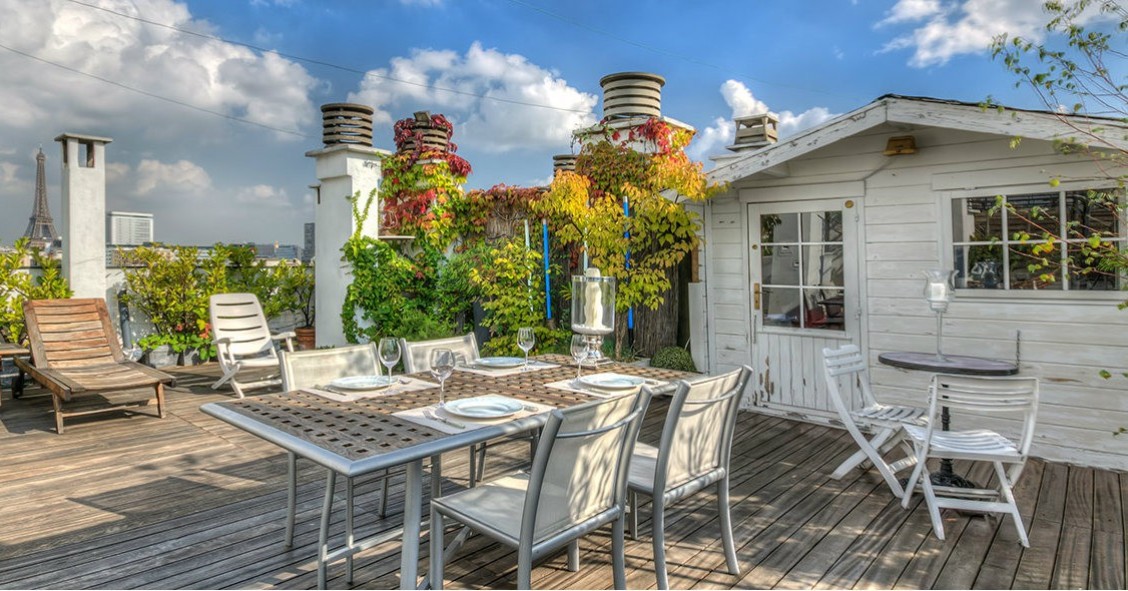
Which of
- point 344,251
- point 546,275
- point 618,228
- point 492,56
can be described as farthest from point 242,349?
point 492,56

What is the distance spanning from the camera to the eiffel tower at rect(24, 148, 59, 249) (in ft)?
23.1

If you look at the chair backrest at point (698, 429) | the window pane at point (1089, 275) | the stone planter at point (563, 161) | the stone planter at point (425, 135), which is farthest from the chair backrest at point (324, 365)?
the stone planter at point (563, 161)

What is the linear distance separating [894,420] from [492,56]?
36.6ft

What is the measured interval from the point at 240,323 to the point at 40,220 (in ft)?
9.52

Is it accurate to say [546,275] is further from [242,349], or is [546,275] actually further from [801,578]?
[801,578]

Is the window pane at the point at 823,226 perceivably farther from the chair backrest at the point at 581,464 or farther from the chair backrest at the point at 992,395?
the chair backrest at the point at 581,464

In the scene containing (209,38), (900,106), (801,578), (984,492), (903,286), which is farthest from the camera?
(209,38)

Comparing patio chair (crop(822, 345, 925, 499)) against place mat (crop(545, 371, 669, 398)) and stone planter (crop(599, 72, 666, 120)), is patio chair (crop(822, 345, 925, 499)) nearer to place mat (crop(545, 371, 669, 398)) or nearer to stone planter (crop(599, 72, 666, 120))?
place mat (crop(545, 371, 669, 398))

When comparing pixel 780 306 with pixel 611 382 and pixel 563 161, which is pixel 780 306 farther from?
pixel 563 161

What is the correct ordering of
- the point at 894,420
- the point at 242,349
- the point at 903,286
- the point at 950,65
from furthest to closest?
the point at 950,65, the point at 242,349, the point at 903,286, the point at 894,420

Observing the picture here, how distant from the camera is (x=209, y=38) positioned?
32.2 ft

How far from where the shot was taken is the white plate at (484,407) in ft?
7.11

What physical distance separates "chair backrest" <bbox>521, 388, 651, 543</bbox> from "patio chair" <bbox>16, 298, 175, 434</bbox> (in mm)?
4602

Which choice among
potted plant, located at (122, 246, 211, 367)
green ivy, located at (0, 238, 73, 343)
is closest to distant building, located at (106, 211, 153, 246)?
potted plant, located at (122, 246, 211, 367)
